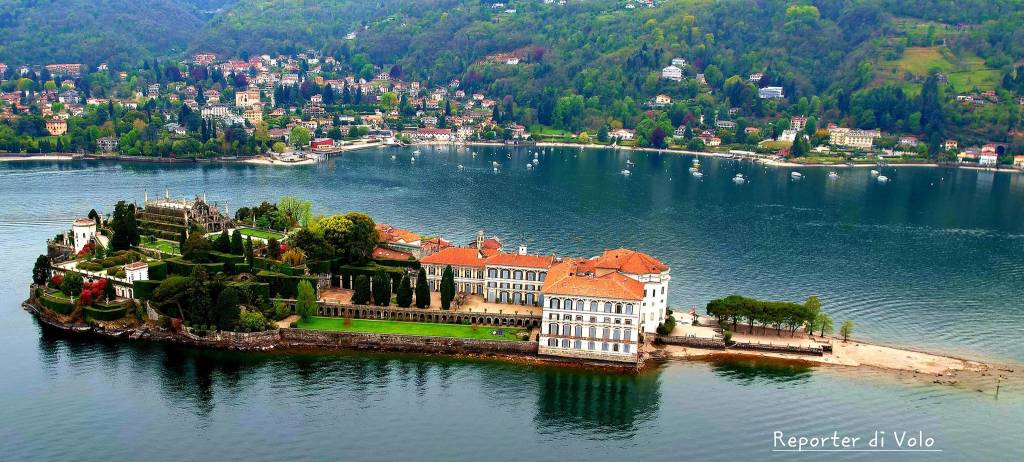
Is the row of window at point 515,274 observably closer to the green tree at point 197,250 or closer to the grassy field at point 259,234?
the grassy field at point 259,234

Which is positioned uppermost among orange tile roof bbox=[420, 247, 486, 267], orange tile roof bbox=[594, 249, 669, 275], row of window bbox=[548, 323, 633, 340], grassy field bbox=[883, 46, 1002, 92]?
grassy field bbox=[883, 46, 1002, 92]

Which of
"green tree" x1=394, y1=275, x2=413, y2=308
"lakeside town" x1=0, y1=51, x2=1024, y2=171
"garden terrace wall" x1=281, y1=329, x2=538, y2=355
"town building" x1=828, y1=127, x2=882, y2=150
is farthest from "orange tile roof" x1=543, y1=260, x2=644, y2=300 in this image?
"town building" x1=828, y1=127, x2=882, y2=150

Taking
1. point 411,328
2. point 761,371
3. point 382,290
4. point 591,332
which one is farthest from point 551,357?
point 382,290

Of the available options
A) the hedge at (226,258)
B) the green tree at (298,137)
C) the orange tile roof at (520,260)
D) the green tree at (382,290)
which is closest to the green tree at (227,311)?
the hedge at (226,258)

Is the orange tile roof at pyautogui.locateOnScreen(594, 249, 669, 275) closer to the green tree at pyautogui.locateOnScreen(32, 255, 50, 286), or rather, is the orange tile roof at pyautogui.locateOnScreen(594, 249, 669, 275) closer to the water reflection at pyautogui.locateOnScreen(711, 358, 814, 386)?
the water reflection at pyautogui.locateOnScreen(711, 358, 814, 386)

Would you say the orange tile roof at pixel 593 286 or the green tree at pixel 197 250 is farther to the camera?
the green tree at pixel 197 250

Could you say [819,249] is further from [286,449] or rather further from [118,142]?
[118,142]

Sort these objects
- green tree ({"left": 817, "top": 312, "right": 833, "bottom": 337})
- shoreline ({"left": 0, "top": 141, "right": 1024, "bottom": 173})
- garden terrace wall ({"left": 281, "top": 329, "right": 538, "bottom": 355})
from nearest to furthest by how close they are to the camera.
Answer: garden terrace wall ({"left": 281, "top": 329, "right": 538, "bottom": 355}) → green tree ({"left": 817, "top": 312, "right": 833, "bottom": 337}) → shoreline ({"left": 0, "top": 141, "right": 1024, "bottom": 173})
